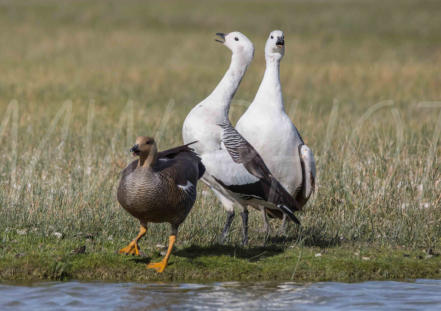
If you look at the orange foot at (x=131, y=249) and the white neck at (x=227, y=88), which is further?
the white neck at (x=227, y=88)

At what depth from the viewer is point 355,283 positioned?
845 cm

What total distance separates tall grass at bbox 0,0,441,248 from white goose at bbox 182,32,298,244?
0.59 metres

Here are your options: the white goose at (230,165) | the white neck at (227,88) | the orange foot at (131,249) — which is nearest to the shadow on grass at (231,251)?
the white goose at (230,165)

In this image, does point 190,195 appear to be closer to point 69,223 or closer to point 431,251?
point 69,223

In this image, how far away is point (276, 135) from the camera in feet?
32.3

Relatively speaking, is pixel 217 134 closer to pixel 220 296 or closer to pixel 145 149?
pixel 145 149

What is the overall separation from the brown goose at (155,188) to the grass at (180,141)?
23.4 inches

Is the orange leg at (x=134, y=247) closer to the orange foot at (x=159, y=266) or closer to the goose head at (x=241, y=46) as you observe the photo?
the orange foot at (x=159, y=266)

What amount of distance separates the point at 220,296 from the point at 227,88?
10.2 feet

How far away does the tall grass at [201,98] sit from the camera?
33.4ft

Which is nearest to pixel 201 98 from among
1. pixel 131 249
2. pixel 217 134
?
pixel 217 134

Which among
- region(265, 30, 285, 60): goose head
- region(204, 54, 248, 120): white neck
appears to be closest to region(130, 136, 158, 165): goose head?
region(204, 54, 248, 120): white neck

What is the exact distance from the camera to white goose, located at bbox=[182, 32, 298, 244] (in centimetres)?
926

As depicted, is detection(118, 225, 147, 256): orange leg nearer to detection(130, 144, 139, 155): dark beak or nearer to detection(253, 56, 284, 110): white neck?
detection(130, 144, 139, 155): dark beak
